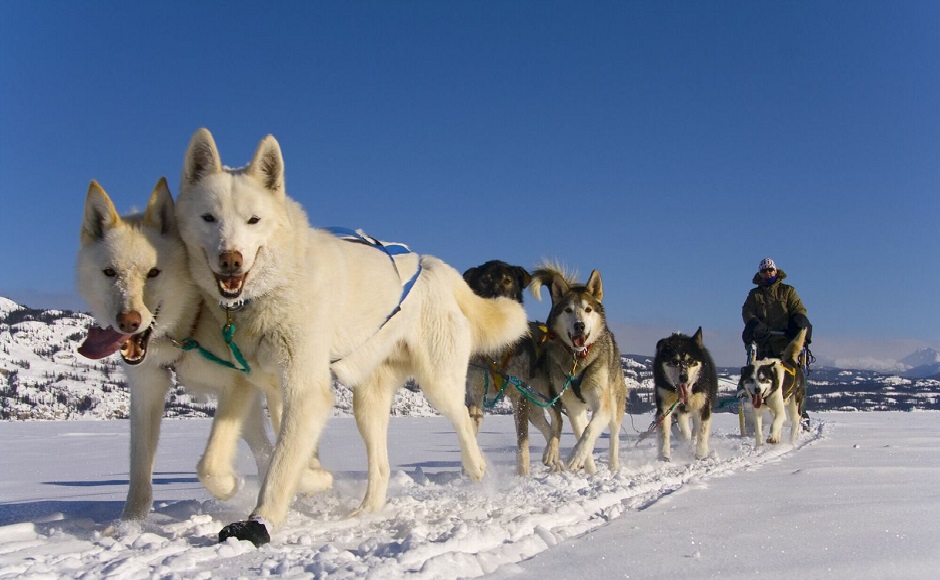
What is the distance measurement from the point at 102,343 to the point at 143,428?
52 centimetres

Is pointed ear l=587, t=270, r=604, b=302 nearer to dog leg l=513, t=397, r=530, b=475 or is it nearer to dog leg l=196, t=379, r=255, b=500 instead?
dog leg l=513, t=397, r=530, b=475

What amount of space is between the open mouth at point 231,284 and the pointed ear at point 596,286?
14.0ft

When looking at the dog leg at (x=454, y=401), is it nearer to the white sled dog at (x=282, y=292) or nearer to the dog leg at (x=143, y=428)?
the white sled dog at (x=282, y=292)

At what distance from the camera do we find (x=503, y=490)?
4.23m

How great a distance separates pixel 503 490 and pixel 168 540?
2024 millimetres

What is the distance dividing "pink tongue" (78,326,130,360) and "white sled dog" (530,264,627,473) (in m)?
3.66

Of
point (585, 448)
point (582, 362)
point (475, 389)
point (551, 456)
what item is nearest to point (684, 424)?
point (582, 362)

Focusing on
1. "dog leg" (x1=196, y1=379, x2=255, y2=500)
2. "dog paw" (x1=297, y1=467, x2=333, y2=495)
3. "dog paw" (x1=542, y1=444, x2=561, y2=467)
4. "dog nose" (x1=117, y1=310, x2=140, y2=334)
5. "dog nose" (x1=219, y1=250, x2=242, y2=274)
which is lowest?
"dog paw" (x1=542, y1=444, x2=561, y2=467)

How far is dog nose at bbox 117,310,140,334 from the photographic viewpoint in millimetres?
2680

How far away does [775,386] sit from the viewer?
340 inches

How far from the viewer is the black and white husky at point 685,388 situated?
748cm

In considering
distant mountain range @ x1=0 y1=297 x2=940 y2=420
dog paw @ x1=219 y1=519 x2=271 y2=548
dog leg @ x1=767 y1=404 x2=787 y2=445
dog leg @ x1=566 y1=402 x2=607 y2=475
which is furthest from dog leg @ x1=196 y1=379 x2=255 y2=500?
distant mountain range @ x1=0 y1=297 x2=940 y2=420

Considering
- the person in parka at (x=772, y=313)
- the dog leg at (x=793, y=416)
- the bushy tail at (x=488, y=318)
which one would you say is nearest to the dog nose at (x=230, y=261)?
the bushy tail at (x=488, y=318)

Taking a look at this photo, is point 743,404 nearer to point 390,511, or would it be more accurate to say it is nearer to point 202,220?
point 390,511
